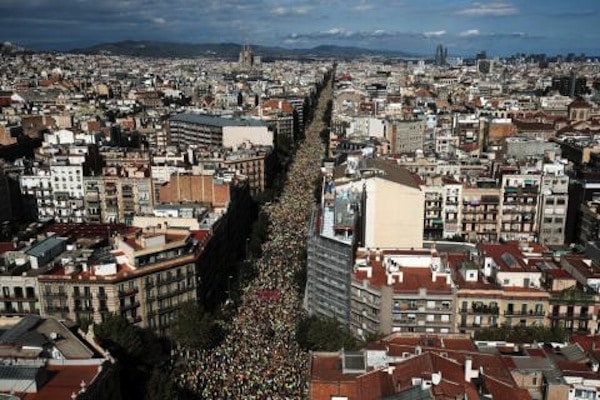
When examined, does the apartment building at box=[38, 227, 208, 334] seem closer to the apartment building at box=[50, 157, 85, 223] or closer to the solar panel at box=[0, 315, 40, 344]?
the solar panel at box=[0, 315, 40, 344]

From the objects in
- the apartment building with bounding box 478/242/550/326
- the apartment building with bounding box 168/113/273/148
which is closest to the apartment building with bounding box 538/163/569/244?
the apartment building with bounding box 478/242/550/326

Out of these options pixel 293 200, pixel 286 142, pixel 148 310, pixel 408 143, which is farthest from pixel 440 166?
pixel 286 142

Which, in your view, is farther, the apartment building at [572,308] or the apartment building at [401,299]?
the apartment building at [401,299]

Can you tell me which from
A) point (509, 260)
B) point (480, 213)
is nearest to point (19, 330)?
point (509, 260)

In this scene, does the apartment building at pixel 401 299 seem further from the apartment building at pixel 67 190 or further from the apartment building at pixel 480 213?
the apartment building at pixel 67 190

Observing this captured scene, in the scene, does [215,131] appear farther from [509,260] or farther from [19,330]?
[19,330]

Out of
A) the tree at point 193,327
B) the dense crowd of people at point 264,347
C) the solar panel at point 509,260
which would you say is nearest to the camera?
the dense crowd of people at point 264,347

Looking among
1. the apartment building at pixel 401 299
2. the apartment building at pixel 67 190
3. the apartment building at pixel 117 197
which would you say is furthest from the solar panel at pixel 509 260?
the apartment building at pixel 67 190
